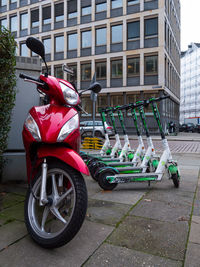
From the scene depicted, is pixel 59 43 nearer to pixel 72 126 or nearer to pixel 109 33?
pixel 109 33

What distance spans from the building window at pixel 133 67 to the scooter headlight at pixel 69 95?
25.5m

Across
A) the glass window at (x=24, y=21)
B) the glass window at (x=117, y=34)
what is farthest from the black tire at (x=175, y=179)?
the glass window at (x=24, y=21)

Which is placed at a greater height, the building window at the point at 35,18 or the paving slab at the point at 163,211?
the building window at the point at 35,18

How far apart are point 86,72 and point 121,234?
28.6m

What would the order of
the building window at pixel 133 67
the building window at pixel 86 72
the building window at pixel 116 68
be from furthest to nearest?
the building window at pixel 86 72 → the building window at pixel 116 68 → the building window at pixel 133 67

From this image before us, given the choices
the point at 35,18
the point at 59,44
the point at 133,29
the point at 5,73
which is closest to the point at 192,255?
the point at 5,73

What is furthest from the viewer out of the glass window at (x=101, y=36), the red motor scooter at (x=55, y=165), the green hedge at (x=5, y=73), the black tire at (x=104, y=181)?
the glass window at (x=101, y=36)

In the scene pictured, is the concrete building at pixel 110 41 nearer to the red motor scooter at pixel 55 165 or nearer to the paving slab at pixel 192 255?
the red motor scooter at pixel 55 165

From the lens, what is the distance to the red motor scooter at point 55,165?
1975 mm

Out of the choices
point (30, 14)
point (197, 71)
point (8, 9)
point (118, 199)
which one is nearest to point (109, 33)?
point (30, 14)

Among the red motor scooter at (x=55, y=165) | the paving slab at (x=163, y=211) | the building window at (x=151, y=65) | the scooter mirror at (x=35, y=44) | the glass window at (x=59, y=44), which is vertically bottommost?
the paving slab at (x=163, y=211)

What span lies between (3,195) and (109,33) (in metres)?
27.8

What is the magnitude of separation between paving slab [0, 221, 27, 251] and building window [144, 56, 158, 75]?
2546 cm

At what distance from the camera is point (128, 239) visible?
2229 millimetres
